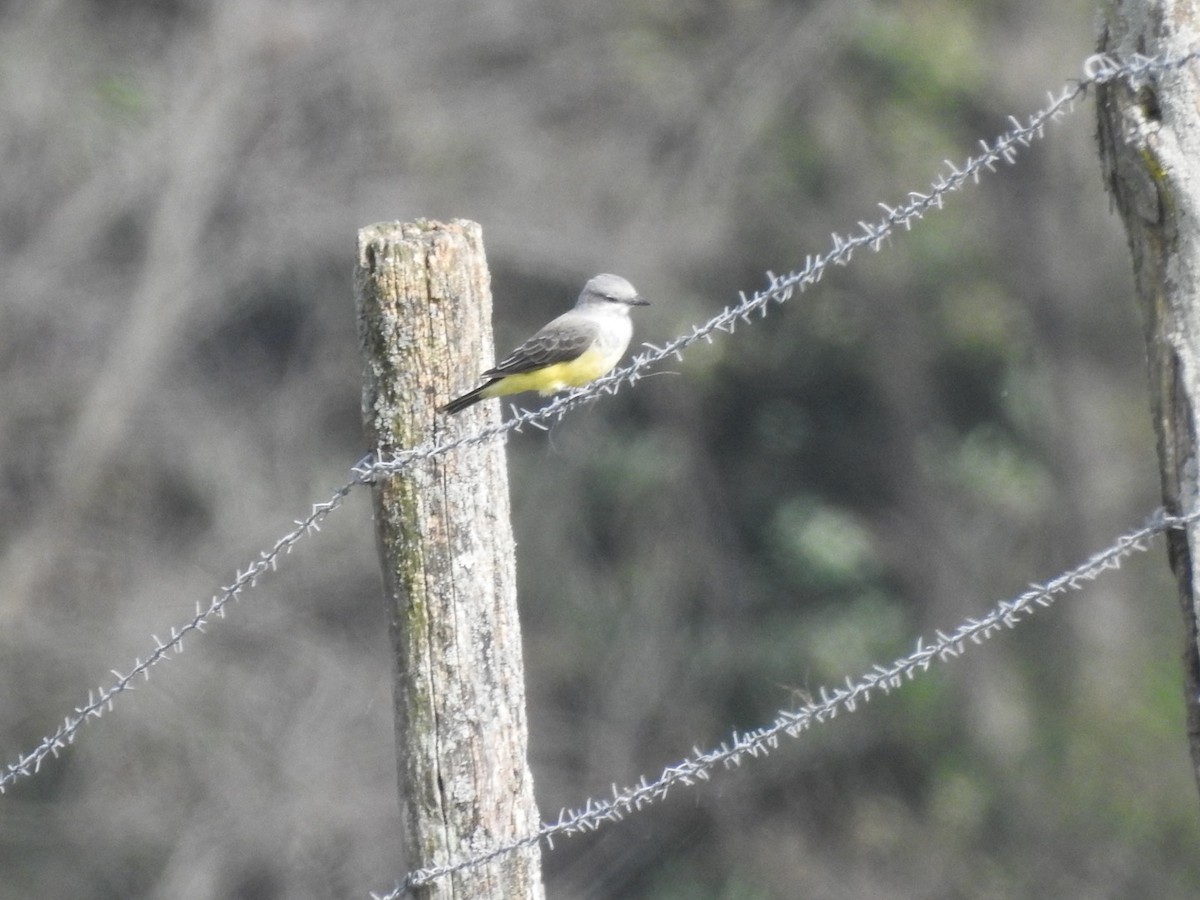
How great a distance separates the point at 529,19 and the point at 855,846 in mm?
7209

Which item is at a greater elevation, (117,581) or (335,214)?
(335,214)

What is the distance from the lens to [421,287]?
3.64 metres

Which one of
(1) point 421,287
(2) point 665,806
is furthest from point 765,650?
(1) point 421,287

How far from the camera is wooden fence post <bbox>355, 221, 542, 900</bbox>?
3.56m

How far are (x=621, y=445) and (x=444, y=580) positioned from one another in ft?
38.6

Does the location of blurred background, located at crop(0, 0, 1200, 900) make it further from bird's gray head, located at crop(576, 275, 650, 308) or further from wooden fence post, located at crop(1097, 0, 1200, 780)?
wooden fence post, located at crop(1097, 0, 1200, 780)

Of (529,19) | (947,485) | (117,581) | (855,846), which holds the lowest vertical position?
(855,846)

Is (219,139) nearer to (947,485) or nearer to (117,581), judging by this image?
(117,581)

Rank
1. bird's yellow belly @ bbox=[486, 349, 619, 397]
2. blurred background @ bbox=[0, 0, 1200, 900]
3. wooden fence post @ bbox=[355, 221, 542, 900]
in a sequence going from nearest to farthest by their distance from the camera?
wooden fence post @ bbox=[355, 221, 542, 900] < bird's yellow belly @ bbox=[486, 349, 619, 397] < blurred background @ bbox=[0, 0, 1200, 900]

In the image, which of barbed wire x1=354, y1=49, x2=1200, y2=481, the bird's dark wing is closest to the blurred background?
the bird's dark wing

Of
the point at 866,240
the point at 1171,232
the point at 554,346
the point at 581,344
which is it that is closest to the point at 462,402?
the point at 866,240

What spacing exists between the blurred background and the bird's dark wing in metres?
7.19

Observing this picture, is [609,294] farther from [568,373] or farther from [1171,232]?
[1171,232]

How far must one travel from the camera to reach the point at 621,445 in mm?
15320
